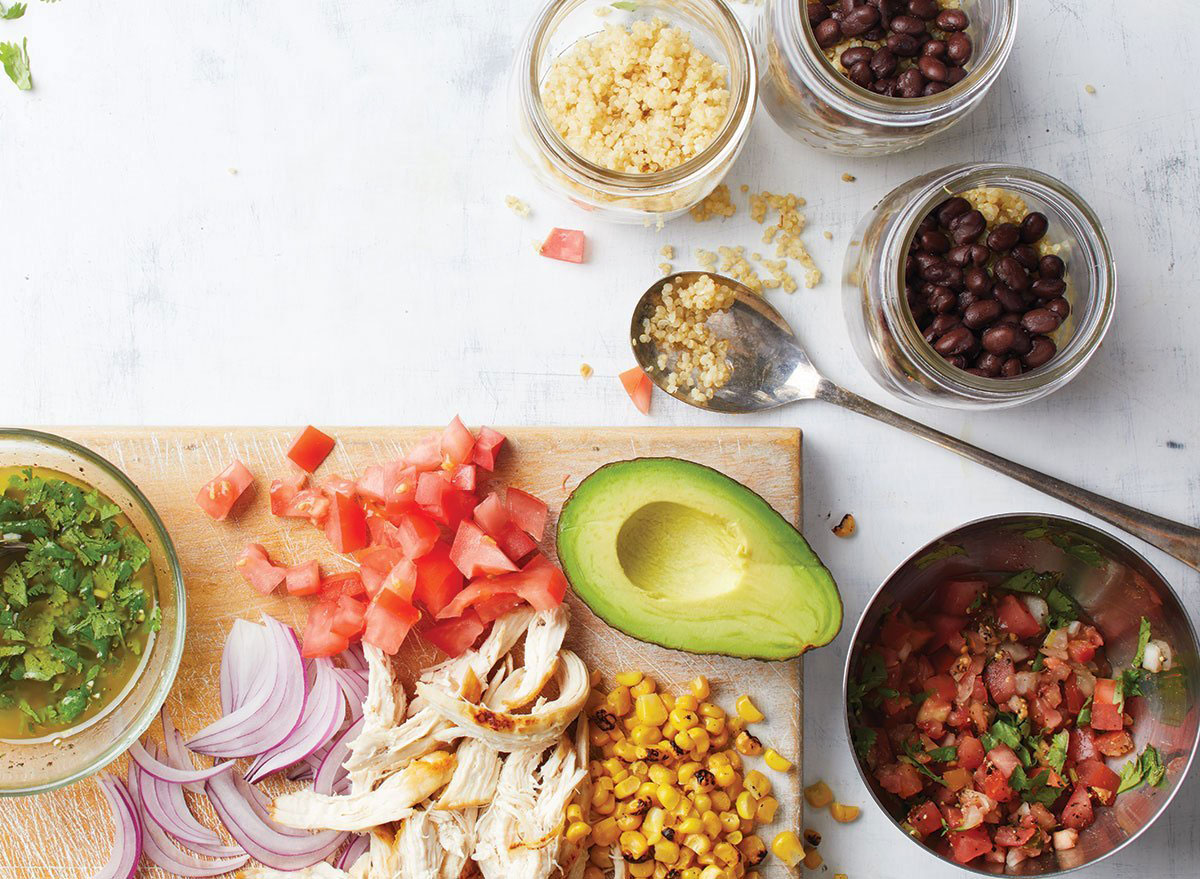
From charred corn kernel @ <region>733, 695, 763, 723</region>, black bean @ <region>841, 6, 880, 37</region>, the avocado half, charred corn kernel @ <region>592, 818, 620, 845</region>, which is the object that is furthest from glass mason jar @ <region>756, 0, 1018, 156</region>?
charred corn kernel @ <region>592, 818, 620, 845</region>

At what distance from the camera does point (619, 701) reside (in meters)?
2.20

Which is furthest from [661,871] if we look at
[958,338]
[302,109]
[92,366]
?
[302,109]

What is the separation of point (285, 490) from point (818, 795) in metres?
1.39

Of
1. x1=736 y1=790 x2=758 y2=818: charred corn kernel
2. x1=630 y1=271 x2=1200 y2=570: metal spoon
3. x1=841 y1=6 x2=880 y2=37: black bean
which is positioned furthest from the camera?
x1=630 y1=271 x2=1200 y2=570: metal spoon

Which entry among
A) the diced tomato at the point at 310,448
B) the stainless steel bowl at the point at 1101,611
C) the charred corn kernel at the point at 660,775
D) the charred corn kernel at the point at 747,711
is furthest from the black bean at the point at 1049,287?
the diced tomato at the point at 310,448

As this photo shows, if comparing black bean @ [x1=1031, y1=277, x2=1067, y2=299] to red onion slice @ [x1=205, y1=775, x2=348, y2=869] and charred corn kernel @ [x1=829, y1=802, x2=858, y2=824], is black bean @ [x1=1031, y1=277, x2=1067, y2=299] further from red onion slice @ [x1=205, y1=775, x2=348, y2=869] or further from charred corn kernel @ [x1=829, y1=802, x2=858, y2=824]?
red onion slice @ [x1=205, y1=775, x2=348, y2=869]

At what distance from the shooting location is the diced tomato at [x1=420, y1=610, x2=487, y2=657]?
85.3 inches

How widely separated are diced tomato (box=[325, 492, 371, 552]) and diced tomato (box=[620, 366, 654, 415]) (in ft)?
2.16

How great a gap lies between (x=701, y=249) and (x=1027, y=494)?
3.12ft

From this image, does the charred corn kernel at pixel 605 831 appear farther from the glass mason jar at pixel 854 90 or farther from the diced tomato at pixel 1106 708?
the glass mason jar at pixel 854 90

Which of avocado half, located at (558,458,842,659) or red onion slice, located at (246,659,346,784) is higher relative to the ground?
avocado half, located at (558,458,842,659)

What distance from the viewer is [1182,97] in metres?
2.36

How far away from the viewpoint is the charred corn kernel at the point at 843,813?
229cm

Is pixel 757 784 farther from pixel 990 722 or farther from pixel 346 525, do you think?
pixel 346 525
